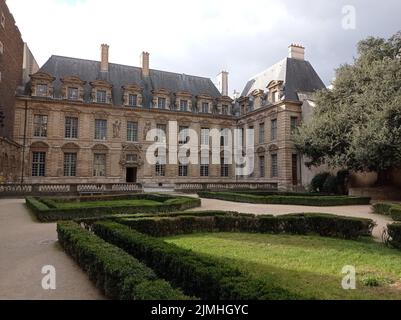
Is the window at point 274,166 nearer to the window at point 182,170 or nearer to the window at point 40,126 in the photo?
the window at point 182,170

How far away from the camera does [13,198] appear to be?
20234 millimetres

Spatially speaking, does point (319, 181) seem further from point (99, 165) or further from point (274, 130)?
point (99, 165)

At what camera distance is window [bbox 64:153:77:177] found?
29078mm

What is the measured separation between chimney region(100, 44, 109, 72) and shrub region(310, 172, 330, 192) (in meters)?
21.3

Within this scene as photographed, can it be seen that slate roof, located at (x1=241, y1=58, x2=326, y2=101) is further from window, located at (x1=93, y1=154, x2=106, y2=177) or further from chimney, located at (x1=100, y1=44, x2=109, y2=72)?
window, located at (x1=93, y1=154, x2=106, y2=177)

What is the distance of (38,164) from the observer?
28141mm

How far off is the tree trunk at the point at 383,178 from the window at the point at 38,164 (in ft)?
83.4

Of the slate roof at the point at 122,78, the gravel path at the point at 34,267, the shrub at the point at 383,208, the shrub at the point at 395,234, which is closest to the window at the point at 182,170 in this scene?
the slate roof at the point at 122,78

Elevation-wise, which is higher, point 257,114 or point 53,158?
point 257,114

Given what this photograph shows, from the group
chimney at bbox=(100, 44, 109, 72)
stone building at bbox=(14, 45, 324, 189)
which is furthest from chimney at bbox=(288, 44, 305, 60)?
chimney at bbox=(100, 44, 109, 72)

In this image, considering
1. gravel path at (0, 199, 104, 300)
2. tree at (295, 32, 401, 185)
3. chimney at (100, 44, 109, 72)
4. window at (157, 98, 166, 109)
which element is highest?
chimney at (100, 44, 109, 72)

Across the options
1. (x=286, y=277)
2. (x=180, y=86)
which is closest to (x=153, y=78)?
(x=180, y=86)

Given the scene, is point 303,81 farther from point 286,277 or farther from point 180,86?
point 286,277
